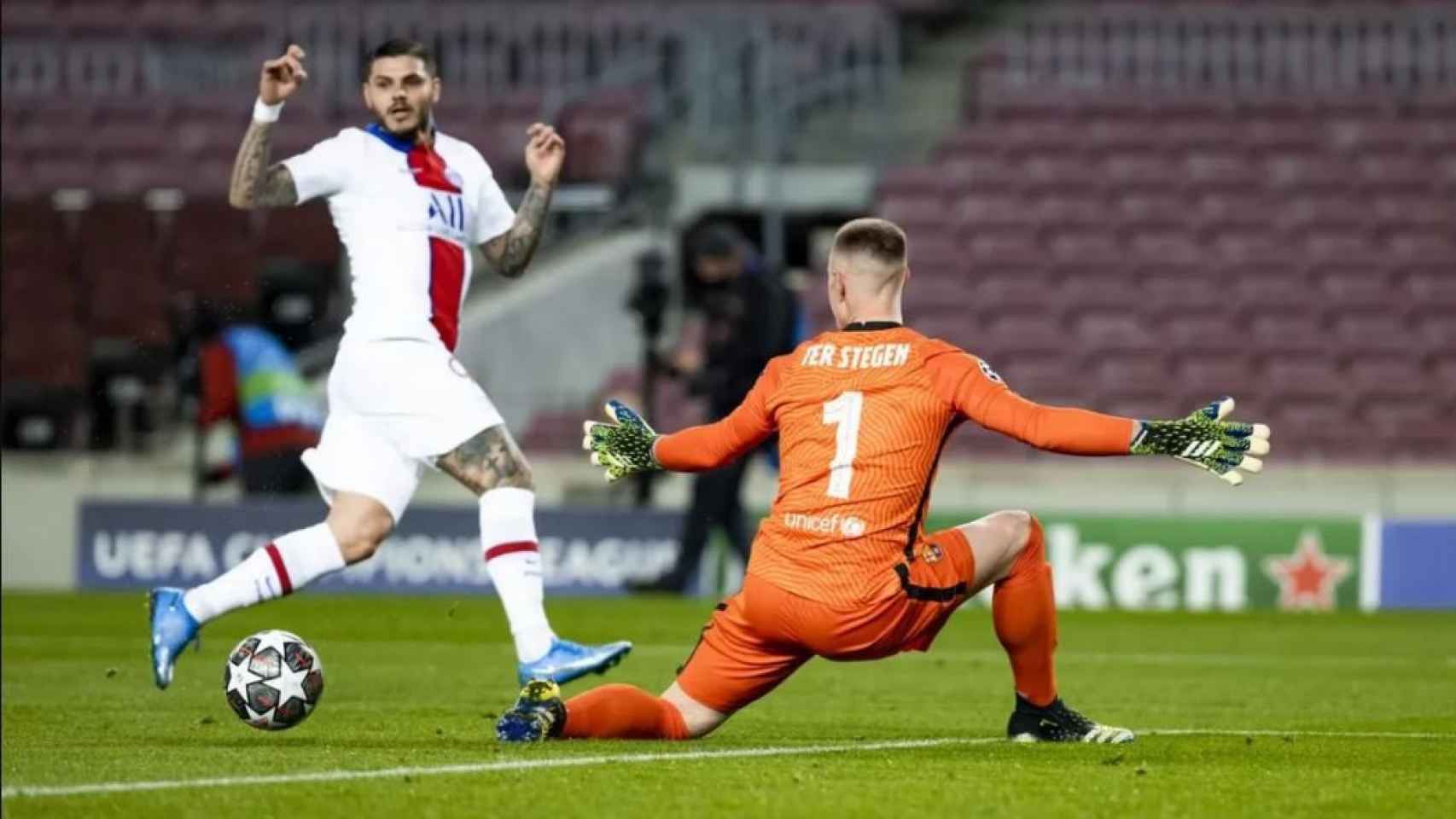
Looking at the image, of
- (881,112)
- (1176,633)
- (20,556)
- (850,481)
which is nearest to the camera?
(850,481)

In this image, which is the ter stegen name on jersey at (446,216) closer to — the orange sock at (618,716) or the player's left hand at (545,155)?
the player's left hand at (545,155)

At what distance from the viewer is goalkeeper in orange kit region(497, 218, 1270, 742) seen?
6.53 m

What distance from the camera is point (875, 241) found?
6695 millimetres

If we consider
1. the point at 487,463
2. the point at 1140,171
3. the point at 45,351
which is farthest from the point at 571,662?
the point at 1140,171

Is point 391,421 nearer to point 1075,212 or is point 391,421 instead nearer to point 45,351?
point 45,351

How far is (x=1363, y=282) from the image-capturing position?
21.9m

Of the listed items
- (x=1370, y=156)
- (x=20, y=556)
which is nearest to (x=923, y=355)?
(x=20, y=556)

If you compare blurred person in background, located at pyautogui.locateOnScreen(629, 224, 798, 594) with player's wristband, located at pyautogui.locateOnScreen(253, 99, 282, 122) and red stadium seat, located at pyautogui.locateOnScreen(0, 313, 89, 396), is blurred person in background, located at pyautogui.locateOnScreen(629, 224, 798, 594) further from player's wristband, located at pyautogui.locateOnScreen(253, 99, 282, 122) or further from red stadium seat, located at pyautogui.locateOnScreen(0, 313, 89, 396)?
player's wristband, located at pyautogui.locateOnScreen(253, 99, 282, 122)

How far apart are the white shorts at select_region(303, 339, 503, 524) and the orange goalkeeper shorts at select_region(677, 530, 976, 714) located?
4.78 feet

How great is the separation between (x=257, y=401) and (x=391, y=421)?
929cm

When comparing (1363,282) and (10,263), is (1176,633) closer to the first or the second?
(1363,282)

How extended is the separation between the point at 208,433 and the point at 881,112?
7.35 metres

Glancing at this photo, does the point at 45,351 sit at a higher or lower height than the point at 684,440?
lower

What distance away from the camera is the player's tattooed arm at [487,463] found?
8031mm
